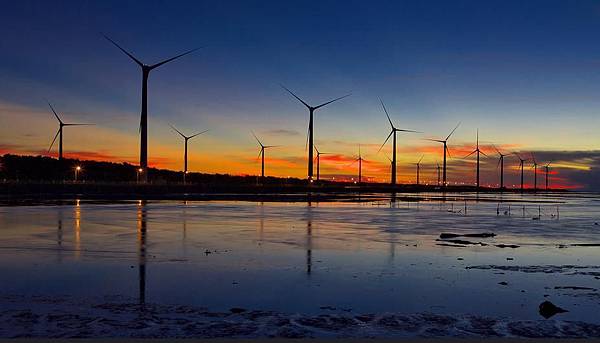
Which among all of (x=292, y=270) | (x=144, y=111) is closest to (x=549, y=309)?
(x=292, y=270)

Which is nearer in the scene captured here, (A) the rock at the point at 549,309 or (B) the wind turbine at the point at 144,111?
(A) the rock at the point at 549,309

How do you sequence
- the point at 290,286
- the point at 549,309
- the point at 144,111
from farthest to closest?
the point at 144,111, the point at 290,286, the point at 549,309

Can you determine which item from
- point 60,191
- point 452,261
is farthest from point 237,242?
point 60,191

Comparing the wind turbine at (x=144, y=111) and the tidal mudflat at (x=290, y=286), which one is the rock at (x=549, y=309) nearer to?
the tidal mudflat at (x=290, y=286)

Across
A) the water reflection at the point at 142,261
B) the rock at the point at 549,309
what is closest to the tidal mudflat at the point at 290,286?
the water reflection at the point at 142,261

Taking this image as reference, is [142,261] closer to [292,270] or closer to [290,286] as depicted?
[292,270]

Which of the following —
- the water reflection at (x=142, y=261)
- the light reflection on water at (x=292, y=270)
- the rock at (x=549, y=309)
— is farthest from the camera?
the water reflection at (x=142, y=261)

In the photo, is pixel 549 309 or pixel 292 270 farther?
pixel 292 270

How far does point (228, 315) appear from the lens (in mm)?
10727

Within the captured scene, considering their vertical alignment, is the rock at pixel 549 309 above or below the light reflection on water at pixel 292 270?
above

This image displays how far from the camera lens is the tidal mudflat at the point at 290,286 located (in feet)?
32.7

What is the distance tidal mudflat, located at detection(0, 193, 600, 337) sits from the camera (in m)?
9.95

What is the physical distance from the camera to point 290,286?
554 inches

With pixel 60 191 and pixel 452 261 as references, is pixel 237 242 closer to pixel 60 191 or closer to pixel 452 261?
pixel 452 261
